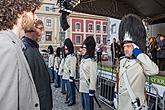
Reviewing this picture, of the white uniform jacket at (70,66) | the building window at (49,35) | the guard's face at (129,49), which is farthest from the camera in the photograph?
the building window at (49,35)

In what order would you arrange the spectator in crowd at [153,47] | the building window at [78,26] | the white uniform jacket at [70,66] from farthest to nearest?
the building window at [78,26], the spectator in crowd at [153,47], the white uniform jacket at [70,66]

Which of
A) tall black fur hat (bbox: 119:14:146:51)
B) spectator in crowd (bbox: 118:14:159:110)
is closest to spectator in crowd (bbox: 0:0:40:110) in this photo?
spectator in crowd (bbox: 118:14:159:110)

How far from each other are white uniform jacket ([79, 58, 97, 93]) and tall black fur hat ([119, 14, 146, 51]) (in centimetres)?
198

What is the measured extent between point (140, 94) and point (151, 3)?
7.80 metres

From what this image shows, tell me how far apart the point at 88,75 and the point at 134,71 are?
8.24 ft

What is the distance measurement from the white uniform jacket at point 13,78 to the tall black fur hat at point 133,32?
2080 millimetres

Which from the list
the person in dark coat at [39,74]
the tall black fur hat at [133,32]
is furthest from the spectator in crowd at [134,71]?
the person in dark coat at [39,74]

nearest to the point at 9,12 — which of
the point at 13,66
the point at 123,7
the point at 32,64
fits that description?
the point at 13,66

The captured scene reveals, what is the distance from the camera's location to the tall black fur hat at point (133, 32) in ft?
11.2

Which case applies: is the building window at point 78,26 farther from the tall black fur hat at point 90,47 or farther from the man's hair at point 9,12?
the man's hair at point 9,12

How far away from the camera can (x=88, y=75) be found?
566 cm

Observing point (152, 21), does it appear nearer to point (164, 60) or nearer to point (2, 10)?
point (164, 60)

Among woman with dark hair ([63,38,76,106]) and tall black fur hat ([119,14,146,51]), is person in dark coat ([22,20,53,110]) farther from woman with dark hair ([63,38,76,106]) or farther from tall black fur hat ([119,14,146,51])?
woman with dark hair ([63,38,76,106])

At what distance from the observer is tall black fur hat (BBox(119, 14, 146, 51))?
3.42 m
